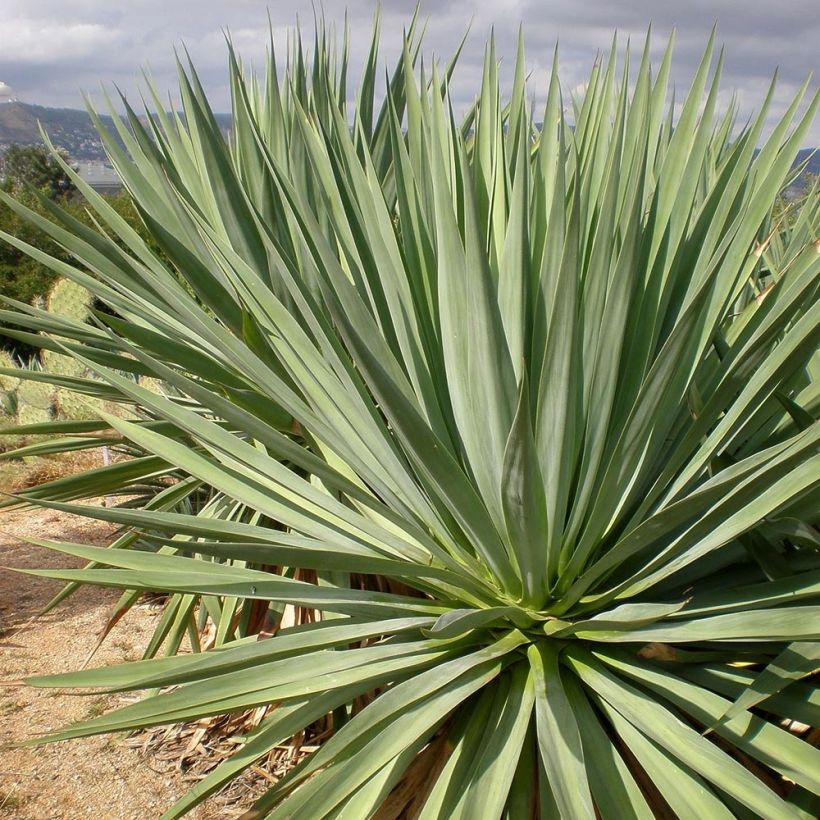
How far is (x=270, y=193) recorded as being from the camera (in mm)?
2125

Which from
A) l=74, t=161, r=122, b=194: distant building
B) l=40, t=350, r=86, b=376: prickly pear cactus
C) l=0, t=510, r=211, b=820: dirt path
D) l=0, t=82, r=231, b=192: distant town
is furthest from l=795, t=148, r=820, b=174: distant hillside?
l=0, t=82, r=231, b=192: distant town

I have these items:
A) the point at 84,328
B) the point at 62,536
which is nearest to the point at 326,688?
the point at 84,328

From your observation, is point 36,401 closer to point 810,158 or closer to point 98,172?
point 98,172

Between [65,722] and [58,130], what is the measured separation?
114720 millimetres

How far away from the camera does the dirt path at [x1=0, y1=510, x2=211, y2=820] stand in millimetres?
2697

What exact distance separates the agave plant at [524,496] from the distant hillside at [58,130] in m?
77.6

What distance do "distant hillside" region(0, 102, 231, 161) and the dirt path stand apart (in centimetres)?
7492

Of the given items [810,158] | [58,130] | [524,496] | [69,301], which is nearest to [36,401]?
[69,301]

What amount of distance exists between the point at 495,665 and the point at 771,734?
411mm

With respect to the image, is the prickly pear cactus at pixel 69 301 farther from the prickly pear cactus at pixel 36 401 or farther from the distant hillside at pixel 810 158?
A: the distant hillside at pixel 810 158

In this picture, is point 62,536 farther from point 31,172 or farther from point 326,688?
point 31,172

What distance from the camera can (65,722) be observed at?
319 centimetres

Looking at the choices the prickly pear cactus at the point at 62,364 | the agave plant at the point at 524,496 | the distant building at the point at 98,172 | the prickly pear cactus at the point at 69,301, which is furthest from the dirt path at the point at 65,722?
the prickly pear cactus at the point at 69,301

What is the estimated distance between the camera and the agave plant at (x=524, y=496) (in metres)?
1.12
